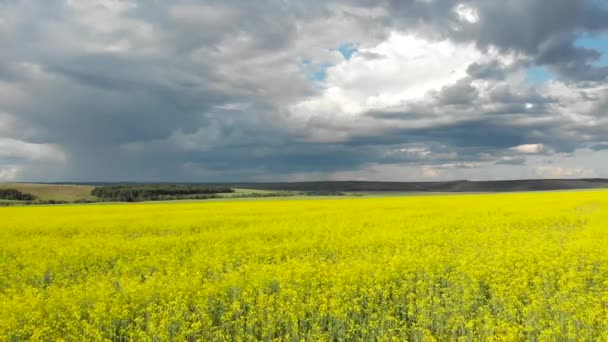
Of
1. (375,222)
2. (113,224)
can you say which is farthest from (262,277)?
(113,224)

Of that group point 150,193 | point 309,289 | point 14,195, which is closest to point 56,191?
point 14,195

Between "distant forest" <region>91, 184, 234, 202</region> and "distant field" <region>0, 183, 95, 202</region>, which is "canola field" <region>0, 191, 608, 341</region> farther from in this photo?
"distant field" <region>0, 183, 95, 202</region>

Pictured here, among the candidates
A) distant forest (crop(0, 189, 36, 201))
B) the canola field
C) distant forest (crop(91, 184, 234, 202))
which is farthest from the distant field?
the canola field

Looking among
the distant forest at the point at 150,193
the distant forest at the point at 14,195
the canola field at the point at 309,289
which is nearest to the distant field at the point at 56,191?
the distant forest at the point at 14,195

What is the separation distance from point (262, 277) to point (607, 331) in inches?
316

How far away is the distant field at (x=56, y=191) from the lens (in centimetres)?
8931

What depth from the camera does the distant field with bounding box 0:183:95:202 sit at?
3516 inches

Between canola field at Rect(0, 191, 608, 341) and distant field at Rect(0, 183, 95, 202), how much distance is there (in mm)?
71743

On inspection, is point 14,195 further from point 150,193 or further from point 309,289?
point 309,289

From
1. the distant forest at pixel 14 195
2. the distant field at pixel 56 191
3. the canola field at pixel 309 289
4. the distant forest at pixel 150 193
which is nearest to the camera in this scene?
the canola field at pixel 309 289

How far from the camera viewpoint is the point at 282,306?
10.2 m

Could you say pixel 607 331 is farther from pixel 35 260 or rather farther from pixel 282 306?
pixel 35 260

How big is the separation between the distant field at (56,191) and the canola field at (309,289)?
71.7 m

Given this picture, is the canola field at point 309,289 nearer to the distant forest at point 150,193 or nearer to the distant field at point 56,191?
the distant forest at point 150,193
